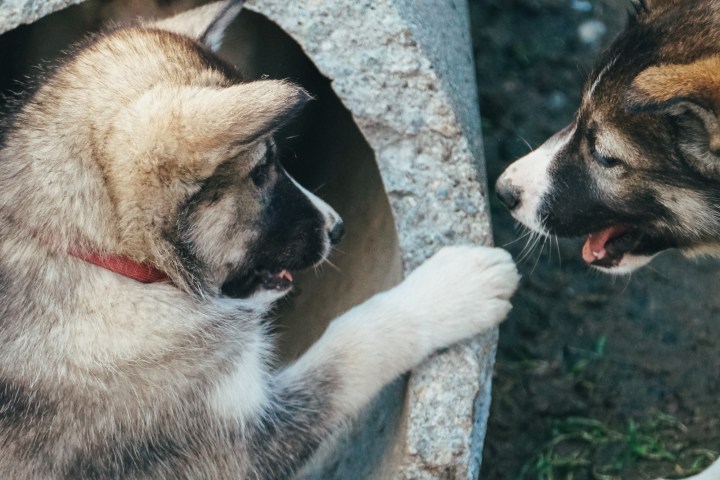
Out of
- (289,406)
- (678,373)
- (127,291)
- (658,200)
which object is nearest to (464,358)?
(289,406)

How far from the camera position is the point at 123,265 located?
8.91 ft

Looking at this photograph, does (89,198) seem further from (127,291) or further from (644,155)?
(644,155)

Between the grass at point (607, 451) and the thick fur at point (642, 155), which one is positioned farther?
the grass at point (607, 451)

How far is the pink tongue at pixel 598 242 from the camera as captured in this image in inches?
133

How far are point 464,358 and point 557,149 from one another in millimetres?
823

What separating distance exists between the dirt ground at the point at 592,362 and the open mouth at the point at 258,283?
1.28 m

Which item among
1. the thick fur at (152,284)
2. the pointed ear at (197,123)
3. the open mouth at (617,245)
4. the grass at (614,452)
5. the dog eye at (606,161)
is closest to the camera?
the pointed ear at (197,123)

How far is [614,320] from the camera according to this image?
13.9 feet

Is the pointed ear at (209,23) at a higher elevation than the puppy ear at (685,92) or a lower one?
higher

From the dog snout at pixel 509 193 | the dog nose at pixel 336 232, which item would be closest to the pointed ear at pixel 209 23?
the dog nose at pixel 336 232

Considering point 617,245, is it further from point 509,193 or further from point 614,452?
point 614,452

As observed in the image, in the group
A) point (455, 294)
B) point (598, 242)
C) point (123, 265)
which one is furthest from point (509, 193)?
point (123, 265)

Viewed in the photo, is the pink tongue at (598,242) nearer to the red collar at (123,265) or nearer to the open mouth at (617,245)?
the open mouth at (617,245)

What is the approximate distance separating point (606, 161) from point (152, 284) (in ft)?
4.83
